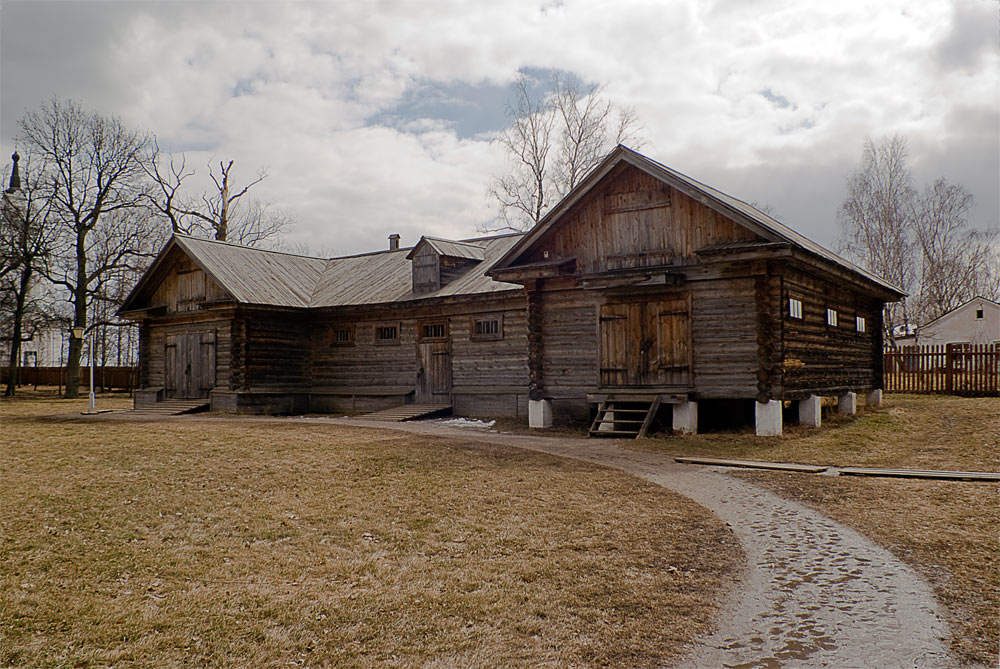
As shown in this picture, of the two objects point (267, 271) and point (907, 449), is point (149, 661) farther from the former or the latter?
point (267, 271)

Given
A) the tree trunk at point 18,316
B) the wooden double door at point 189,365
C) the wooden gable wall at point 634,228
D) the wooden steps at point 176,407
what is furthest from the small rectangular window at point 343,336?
the tree trunk at point 18,316

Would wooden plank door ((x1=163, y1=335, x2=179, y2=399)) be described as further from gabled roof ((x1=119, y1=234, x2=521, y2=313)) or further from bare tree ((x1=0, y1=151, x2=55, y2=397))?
bare tree ((x1=0, y1=151, x2=55, y2=397))

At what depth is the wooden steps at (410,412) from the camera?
22969 mm

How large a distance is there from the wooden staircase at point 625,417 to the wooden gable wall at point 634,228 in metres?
3.41

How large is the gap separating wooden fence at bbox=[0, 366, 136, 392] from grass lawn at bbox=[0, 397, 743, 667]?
32.9m

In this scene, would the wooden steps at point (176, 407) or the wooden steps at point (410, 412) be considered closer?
the wooden steps at point (410, 412)

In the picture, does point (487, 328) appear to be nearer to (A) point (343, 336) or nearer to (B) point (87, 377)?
(A) point (343, 336)

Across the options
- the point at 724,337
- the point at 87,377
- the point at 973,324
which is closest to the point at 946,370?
the point at 724,337

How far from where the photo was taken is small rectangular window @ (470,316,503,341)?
77.5 ft

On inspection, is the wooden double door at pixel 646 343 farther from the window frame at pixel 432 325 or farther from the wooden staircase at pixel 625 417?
the window frame at pixel 432 325

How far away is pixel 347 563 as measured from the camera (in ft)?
24.9

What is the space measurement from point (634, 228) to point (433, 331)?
29.9 ft

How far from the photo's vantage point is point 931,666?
500 centimetres

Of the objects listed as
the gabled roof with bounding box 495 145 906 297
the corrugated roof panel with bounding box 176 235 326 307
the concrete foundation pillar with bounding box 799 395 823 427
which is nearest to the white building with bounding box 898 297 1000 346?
the concrete foundation pillar with bounding box 799 395 823 427
